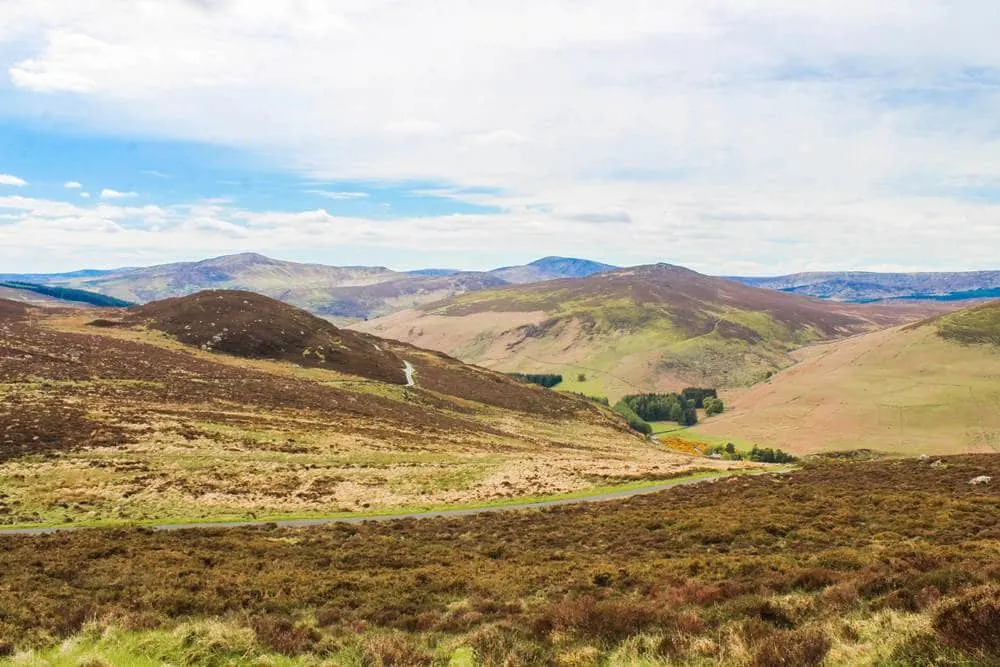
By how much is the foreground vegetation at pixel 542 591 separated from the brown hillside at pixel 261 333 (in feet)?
294

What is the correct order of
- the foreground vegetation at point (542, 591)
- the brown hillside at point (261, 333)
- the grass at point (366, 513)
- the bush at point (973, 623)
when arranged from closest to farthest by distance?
the bush at point (973, 623)
the foreground vegetation at point (542, 591)
the grass at point (366, 513)
the brown hillside at point (261, 333)

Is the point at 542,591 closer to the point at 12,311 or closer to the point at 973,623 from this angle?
the point at 973,623

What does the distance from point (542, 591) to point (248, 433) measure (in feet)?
152

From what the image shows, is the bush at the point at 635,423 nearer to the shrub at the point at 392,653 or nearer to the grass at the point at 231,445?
the grass at the point at 231,445

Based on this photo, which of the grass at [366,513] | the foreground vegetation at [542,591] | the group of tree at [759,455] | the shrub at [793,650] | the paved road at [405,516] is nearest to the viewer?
the shrub at [793,650]

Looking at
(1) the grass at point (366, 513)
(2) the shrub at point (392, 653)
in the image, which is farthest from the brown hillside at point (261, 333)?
(2) the shrub at point (392, 653)

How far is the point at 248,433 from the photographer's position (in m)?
57.7

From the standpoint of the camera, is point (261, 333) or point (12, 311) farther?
point (12, 311)

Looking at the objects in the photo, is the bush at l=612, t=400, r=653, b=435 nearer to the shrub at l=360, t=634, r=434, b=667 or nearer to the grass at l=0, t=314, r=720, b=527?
the grass at l=0, t=314, r=720, b=527

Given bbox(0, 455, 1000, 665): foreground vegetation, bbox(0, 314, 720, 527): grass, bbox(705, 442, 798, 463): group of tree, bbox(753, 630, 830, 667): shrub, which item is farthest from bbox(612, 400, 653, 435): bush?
bbox(753, 630, 830, 667): shrub

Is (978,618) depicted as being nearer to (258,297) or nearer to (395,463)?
(395,463)

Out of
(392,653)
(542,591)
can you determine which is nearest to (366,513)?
(542,591)

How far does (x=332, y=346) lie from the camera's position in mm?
133625

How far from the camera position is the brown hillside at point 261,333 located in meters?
119
